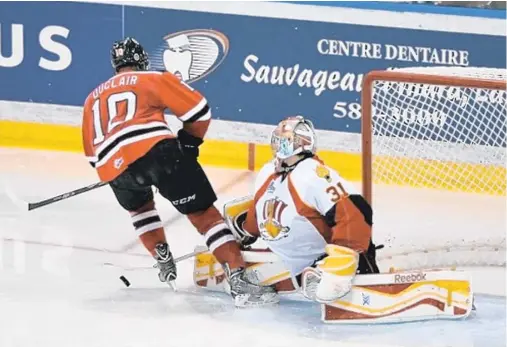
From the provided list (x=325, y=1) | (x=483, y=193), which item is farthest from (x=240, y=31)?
(x=483, y=193)

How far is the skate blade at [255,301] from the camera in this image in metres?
3.71

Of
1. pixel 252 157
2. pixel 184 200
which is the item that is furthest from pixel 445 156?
pixel 184 200

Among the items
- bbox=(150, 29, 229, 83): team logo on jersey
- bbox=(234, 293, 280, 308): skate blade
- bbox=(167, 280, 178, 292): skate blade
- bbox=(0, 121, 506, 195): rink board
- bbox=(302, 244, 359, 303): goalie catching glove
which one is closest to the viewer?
bbox=(302, 244, 359, 303): goalie catching glove

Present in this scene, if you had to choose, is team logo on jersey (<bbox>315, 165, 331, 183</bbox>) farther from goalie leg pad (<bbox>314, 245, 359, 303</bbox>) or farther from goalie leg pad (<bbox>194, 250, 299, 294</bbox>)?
goalie leg pad (<bbox>194, 250, 299, 294</bbox>)

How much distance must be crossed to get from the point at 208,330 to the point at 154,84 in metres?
0.74

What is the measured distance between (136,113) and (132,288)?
1.88ft

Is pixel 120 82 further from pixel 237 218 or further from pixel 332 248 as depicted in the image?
pixel 332 248

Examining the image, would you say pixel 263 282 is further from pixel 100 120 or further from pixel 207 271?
pixel 100 120

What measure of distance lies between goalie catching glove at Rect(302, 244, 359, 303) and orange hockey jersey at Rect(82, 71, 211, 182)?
2.06ft

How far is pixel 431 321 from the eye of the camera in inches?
141

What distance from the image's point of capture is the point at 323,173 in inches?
138

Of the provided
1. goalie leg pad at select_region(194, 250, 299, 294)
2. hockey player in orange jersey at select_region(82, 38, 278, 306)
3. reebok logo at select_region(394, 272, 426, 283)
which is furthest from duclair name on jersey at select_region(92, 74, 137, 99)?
reebok logo at select_region(394, 272, 426, 283)

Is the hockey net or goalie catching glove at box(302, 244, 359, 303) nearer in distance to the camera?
goalie catching glove at box(302, 244, 359, 303)

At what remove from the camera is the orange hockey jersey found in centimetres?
372
